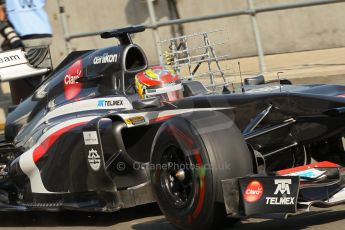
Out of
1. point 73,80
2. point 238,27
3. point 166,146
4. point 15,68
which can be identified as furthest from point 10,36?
point 166,146

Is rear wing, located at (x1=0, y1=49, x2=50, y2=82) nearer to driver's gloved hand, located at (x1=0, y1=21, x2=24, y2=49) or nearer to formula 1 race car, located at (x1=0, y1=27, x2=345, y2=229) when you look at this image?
formula 1 race car, located at (x1=0, y1=27, x2=345, y2=229)

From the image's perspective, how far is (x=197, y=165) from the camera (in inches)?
205

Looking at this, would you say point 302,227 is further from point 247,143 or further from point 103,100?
point 103,100

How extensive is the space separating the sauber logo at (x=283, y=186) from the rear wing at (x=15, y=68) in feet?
13.2

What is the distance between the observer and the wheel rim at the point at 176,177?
5.38 meters

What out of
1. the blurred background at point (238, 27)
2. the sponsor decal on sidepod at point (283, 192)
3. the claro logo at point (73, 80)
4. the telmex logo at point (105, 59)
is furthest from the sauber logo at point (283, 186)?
the blurred background at point (238, 27)

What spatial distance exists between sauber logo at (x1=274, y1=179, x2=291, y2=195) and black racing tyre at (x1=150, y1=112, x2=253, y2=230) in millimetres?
253

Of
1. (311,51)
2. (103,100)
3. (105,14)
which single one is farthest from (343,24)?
(103,100)

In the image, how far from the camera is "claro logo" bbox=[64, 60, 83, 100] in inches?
284

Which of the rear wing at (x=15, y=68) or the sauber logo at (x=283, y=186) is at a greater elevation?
the rear wing at (x=15, y=68)

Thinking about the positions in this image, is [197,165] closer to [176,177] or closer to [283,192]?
[176,177]

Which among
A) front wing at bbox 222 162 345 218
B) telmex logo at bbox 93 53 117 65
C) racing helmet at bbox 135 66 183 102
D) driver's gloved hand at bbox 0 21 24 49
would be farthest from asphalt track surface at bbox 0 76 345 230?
driver's gloved hand at bbox 0 21 24 49

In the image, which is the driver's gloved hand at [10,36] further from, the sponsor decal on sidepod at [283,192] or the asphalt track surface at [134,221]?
the sponsor decal on sidepod at [283,192]

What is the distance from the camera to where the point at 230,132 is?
5285mm
